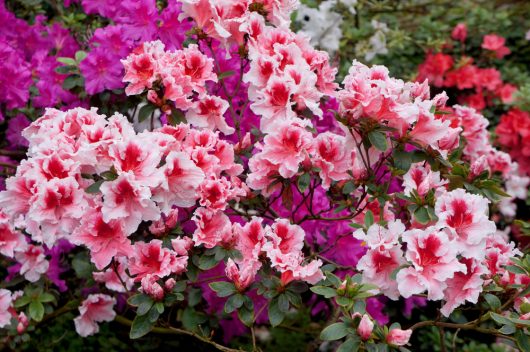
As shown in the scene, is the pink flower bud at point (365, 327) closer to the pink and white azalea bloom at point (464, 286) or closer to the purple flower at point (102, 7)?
the pink and white azalea bloom at point (464, 286)

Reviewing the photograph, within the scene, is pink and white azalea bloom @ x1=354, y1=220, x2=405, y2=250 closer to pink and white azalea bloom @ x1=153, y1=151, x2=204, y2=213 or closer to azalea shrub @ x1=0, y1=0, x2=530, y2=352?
azalea shrub @ x1=0, y1=0, x2=530, y2=352

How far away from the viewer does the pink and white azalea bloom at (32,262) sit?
69.9 inches

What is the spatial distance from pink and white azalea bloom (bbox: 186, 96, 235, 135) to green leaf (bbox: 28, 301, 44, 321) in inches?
27.5

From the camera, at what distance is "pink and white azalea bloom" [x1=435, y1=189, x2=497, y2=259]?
124 centimetres

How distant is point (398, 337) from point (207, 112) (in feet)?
2.37

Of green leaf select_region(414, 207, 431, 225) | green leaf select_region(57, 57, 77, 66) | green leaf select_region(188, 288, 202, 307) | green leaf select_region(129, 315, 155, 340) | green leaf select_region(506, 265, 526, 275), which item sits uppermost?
green leaf select_region(414, 207, 431, 225)

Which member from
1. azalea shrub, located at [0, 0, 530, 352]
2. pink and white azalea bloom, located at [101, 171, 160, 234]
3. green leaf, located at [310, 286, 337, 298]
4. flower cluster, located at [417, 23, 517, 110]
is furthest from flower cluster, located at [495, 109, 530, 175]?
pink and white azalea bloom, located at [101, 171, 160, 234]

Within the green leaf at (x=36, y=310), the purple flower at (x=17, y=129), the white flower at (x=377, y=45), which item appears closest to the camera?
the green leaf at (x=36, y=310)

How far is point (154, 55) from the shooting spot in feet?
4.86

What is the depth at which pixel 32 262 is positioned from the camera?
179cm

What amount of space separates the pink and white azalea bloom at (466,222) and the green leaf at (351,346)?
27cm

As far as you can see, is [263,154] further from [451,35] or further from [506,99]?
[451,35]

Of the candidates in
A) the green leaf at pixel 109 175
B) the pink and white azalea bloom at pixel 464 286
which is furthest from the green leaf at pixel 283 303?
the green leaf at pixel 109 175

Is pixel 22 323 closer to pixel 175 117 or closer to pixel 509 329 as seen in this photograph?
pixel 175 117
